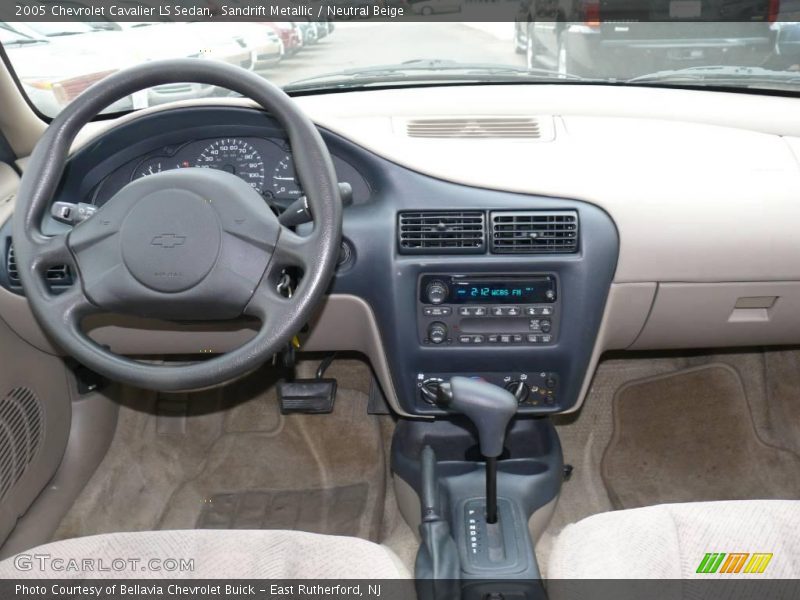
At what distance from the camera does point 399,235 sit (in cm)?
179

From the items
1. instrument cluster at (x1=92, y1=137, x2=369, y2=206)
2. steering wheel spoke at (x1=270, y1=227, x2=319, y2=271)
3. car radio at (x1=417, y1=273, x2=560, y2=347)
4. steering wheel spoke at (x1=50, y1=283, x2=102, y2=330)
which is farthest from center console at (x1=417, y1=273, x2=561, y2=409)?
steering wheel spoke at (x1=50, y1=283, x2=102, y2=330)

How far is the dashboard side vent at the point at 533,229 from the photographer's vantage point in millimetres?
1775

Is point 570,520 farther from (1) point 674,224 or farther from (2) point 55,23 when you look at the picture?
(2) point 55,23

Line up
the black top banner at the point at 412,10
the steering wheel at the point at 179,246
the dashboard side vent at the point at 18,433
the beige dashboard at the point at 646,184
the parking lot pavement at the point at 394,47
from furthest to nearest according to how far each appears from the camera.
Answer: the parking lot pavement at the point at 394,47 → the black top banner at the point at 412,10 → the dashboard side vent at the point at 18,433 → the beige dashboard at the point at 646,184 → the steering wheel at the point at 179,246

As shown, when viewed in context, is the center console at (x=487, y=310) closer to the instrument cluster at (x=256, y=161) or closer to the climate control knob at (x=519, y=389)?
the climate control knob at (x=519, y=389)

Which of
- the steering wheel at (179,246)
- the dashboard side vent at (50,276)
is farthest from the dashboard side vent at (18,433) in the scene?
the steering wheel at (179,246)

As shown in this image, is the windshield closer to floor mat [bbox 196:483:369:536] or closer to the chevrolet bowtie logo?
the chevrolet bowtie logo

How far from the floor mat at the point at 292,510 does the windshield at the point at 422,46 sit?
1.24 meters

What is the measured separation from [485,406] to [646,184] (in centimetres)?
65

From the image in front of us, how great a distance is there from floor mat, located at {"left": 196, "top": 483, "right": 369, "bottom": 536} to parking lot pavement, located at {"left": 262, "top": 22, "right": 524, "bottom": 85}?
1.27m

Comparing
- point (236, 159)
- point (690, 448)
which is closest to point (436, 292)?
point (236, 159)

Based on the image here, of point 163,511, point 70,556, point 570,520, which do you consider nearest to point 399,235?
point 70,556

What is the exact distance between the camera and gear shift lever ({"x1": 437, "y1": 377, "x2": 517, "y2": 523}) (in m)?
1.68

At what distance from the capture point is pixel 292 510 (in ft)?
7.98
